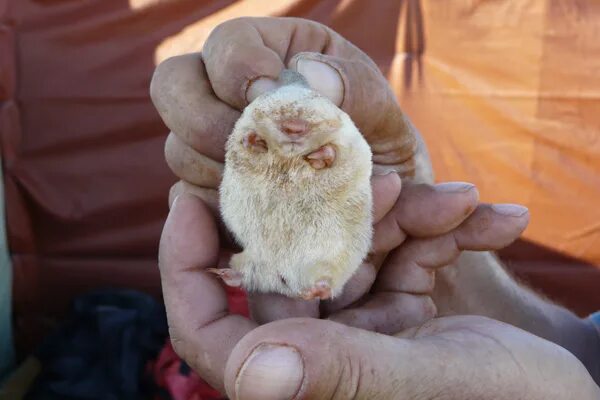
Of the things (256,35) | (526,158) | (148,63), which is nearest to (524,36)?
(526,158)

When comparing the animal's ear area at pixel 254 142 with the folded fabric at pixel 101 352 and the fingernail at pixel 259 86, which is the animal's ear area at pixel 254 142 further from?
the folded fabric at pixel 101 352

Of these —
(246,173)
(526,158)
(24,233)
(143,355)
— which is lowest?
(143,355)

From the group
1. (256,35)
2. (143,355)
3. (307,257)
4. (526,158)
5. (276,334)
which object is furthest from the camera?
(526,158)

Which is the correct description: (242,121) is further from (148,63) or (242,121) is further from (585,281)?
(585,281)

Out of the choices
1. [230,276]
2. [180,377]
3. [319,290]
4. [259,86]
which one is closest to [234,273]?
[230,276]

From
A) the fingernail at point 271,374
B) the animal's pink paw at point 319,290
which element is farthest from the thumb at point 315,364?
the animal's pink paw at point 319,290

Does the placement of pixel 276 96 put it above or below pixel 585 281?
above

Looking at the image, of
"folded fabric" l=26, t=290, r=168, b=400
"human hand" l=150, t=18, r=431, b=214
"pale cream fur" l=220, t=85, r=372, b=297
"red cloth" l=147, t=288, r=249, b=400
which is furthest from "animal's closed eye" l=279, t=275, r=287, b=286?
"folded fabric" l=26, t=290, r=168, b=400

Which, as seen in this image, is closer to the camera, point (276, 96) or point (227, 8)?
point (276, 96)
